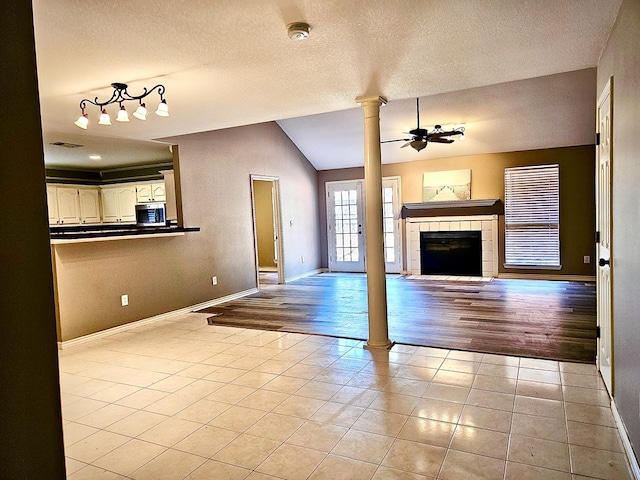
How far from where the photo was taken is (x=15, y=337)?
99 cm

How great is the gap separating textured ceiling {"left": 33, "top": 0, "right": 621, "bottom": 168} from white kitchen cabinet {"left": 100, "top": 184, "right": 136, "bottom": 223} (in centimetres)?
413

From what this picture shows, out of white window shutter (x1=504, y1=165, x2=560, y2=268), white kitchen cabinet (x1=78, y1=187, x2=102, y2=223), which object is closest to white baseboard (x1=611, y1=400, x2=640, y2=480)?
white window shutter (x1=504, y1=165, x2=560, y2=268)

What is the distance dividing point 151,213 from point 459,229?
18.3 ft

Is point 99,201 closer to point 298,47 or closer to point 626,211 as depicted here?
point 298,47

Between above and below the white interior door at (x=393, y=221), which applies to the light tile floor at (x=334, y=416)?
below

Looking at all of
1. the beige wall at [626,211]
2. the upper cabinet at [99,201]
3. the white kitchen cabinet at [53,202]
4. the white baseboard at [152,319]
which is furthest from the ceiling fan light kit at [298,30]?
the white kitchen cabinet at [53,202]

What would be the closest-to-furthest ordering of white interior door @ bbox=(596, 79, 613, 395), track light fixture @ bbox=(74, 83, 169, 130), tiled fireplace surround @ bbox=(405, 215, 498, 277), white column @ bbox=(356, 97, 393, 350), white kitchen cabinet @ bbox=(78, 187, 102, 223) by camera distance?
white interior door @ bbox=(596, 79, 613, 395), track light fixture @ bbox=(74, 83, 169, 130), white column @ bbox=(356, 97, 393, 350), tiled fireplace surround @ bbox=(405, 215, 498, 277), white kitchen cabinet @ bbox=(78, 187, 102, 223)

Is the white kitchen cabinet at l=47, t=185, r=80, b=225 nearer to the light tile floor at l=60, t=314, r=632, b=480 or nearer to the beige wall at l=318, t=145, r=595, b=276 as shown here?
the light tile floor at l=60, t=314, r=632, b=480

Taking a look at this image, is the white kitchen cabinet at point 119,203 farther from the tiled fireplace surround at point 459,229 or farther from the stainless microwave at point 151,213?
the tiled fireplace surround at point 459,229

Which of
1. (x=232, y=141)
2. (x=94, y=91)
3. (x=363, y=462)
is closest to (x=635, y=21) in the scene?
(x=363, y=462)

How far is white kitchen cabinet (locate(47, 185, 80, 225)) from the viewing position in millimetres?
7617

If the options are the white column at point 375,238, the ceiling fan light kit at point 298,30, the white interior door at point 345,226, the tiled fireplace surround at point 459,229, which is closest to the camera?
the ceiling fan light kit at point 298,30

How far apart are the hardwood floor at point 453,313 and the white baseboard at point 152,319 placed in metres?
0.22

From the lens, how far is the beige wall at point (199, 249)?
4746mm
